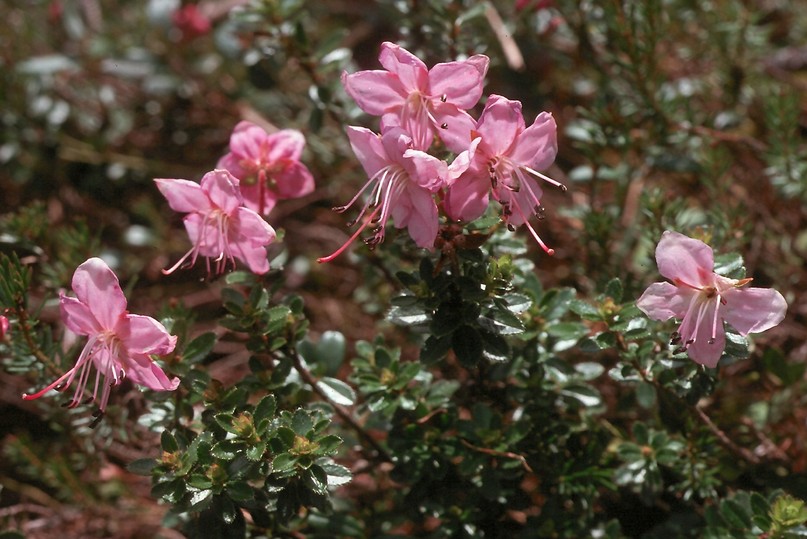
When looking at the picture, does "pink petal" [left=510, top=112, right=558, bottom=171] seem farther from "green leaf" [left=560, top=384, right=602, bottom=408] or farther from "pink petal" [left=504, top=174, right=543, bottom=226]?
"green leaf" [left=560, top=384, right=602, bottom=408]

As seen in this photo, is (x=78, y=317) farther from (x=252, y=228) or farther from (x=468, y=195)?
(x=468, y=195)

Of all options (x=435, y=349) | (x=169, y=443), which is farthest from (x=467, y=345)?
(x=169, y=443)

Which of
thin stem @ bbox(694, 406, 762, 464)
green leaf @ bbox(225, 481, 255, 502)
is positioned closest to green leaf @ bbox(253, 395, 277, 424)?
green leaf @ bbox(225, 481, 255, 502)

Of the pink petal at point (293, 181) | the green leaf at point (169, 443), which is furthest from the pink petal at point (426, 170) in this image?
the green leaf at point (169, 443)

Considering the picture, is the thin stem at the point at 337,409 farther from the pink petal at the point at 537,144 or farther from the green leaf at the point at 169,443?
the pink petal at the point at 537,144

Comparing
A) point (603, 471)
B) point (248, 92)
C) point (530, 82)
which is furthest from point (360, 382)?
point (248, 92)
